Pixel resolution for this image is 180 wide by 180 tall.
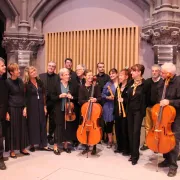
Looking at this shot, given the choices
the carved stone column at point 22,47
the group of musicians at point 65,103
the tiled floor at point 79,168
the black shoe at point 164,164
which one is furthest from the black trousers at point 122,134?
the carved stone column at point 22,47

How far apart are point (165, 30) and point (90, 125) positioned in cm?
223

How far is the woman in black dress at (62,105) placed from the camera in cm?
430

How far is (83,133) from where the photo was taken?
4.02 m

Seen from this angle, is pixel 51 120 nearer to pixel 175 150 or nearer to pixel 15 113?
pixel 15 113

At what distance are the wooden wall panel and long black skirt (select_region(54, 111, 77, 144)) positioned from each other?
1.97m

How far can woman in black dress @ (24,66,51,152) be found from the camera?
4.32 meters

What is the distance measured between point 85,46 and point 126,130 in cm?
260

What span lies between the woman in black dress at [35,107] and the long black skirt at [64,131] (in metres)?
0.23

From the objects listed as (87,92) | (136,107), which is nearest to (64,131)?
(87,92)

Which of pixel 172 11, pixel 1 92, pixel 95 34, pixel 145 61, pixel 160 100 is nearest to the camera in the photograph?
pixel 160 100

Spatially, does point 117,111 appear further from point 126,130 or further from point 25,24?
point 25,24

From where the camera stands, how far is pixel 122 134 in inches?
171

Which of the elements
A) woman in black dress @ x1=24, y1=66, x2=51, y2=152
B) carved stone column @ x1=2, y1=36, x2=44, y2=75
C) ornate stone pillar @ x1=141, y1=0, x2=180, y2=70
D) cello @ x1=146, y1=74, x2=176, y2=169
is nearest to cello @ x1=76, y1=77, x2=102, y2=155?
woman in black dress @ x1=24, y1=66, x2=51, y2=152

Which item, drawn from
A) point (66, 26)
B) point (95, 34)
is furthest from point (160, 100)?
point (66, 26)
